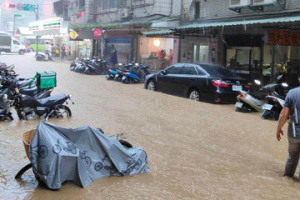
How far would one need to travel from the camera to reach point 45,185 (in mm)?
4887

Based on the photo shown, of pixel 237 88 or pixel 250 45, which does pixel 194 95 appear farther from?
pixel 250 45

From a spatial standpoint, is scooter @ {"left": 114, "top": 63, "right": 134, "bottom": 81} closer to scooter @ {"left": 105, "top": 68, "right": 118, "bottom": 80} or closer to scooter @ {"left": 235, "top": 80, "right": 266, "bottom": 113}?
scooter @ {"left": 105, "top": 68, "right": 118, "bottom": 80}

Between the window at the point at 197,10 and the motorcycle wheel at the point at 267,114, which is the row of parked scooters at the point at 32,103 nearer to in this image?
the motorcycle wheel at the point at 267,114

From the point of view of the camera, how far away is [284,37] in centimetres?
1401

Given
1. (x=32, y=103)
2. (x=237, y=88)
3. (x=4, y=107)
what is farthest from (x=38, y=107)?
(x=237, y=88)

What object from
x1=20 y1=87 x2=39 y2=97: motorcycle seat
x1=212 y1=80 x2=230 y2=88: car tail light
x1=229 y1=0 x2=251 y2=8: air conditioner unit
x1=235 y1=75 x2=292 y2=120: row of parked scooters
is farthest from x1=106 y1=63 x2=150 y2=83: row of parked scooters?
x1=20 y1=87 x2=39 y2=97: motorcycle seat

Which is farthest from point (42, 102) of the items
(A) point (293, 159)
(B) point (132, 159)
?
(A) point (293, 159)

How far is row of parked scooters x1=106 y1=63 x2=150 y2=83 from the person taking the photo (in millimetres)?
20156

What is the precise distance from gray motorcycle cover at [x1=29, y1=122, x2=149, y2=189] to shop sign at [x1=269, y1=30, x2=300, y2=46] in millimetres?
9916

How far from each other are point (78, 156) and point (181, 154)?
257 cm

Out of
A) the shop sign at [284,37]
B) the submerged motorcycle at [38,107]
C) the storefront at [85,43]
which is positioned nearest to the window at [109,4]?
the storefront at [85,43]

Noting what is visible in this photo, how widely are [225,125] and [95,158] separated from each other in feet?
17.9

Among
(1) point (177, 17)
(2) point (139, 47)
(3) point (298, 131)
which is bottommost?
(3) point (298, 131)

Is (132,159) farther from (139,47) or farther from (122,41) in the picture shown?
(122,41)
